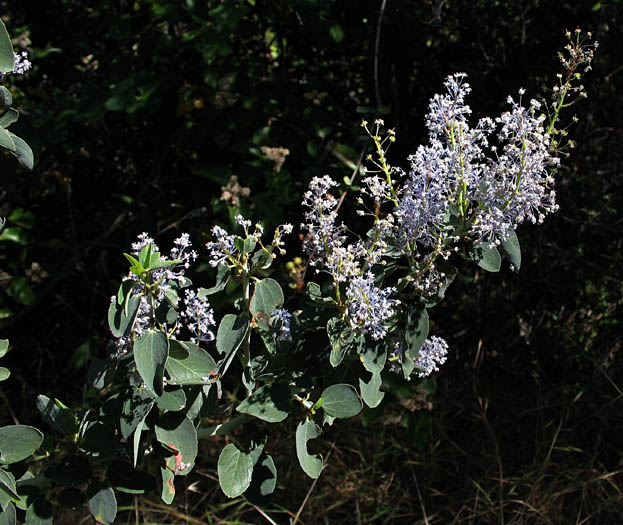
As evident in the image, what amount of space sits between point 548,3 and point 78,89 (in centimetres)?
140

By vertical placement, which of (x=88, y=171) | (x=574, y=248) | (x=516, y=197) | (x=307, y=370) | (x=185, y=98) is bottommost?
(x=574, y=248)

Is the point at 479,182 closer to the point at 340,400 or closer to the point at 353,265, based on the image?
the point at 353,265

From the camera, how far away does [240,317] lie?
1.01 m

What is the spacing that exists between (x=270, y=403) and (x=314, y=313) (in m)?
0.15

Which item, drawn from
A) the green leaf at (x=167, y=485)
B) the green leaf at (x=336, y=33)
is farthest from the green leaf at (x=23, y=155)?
the green leaf at (x=336, y=33)

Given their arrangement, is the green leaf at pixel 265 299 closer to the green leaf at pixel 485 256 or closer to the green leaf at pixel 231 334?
the green leaf at pixel 231 334

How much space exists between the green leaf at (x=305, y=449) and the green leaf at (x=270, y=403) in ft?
0.14

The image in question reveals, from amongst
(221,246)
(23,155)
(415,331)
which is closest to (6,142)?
(23,155)

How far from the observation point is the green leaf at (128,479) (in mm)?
1077

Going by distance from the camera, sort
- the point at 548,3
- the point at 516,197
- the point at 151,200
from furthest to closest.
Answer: the point at 151,200 < the point at 548,3 < the point at 516,197

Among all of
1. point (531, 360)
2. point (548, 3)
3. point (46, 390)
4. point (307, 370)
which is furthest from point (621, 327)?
point (46, 390)

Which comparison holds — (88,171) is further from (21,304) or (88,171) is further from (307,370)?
(307,370)

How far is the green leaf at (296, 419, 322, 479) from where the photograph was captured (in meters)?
1.00

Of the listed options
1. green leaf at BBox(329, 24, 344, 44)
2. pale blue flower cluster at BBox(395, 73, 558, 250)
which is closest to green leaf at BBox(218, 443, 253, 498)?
pale blue flower cluster at BBox(395, 73, 558, 250)
